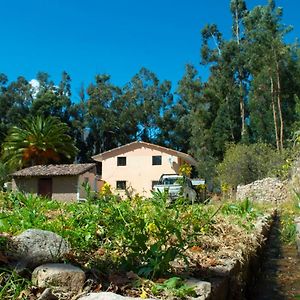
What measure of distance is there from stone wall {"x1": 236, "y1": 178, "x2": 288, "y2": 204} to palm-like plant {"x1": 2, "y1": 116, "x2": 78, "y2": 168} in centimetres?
2523

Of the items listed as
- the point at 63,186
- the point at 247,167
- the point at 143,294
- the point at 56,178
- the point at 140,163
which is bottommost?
the point at 143,294

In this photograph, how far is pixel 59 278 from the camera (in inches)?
108

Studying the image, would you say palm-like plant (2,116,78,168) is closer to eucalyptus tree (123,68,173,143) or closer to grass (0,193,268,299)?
eucalyptus tree (123,68,173,143)

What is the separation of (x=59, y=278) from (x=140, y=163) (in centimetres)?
4097

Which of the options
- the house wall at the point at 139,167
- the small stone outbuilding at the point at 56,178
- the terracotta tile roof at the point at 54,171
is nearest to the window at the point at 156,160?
the house wall at the point at 139,167

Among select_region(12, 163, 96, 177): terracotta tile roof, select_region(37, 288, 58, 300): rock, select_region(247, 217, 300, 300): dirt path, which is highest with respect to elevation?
select_region(12, 163, 96, 177): terracotta tile roof

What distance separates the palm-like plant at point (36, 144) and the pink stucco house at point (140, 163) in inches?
197

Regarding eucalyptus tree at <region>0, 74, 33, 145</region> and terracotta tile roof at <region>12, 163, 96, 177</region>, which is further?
eucalyptus tree at <region>0, 74, 33, 145</region>

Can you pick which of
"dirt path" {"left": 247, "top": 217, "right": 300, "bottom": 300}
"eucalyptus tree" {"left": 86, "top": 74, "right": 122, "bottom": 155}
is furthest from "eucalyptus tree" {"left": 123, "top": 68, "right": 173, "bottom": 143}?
"dirt path" {"left": 247, "top": 217, "right": 300, "bottom": 300}

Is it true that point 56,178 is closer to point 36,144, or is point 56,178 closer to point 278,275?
point 36,144

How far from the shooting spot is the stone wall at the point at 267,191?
2345 cm

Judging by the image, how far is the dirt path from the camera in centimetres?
482

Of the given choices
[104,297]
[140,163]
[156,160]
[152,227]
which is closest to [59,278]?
[104,297]

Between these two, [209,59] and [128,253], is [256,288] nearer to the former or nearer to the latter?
[128,253]
